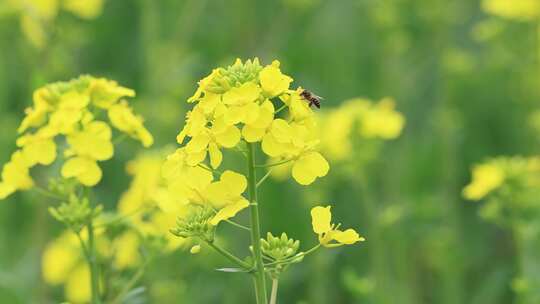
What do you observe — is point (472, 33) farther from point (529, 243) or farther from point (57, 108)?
point (57, 108)

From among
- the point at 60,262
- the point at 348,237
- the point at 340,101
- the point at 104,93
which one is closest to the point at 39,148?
the point at 104,93

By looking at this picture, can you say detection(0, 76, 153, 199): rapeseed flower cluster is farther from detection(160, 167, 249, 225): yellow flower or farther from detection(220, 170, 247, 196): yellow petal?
detection(220, 170, 247, 196): yellow petal

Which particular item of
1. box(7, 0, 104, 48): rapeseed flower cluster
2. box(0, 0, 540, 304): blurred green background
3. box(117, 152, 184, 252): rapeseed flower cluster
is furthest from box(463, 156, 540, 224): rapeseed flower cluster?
box(7, 0, 104, 48): rapeseed flower cluster

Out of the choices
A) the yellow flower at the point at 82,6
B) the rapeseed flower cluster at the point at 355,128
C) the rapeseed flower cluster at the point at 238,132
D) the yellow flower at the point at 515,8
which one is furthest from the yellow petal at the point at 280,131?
the yellow flower at the point at 515,8

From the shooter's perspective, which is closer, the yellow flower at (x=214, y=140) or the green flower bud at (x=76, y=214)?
the yellow flower at (x=214, y=140)

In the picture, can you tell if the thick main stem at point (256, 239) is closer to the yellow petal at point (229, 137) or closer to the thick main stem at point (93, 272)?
the yellow petal at point (229, 137)

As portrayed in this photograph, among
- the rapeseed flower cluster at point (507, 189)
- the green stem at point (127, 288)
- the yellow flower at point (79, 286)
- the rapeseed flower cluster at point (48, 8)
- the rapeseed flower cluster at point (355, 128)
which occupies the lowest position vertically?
the green stem at point (127, 288)

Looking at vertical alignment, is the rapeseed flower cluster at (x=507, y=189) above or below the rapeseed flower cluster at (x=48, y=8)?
below
